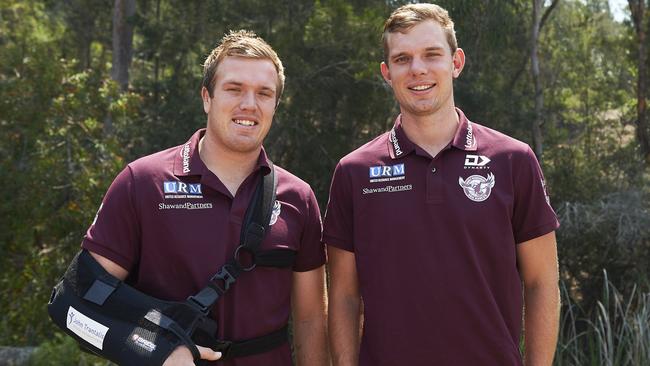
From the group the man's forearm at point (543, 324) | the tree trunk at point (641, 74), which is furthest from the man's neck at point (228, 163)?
the tree trunk at point (641, 74)

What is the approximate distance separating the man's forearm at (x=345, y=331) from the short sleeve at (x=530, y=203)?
726 millimetres

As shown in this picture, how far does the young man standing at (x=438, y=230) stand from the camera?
2.78 m

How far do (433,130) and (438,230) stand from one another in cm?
41

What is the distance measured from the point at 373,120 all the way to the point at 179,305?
11.2 m

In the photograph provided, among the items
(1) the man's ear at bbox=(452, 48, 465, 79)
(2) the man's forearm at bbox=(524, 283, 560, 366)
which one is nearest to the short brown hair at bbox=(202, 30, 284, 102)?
(1) the man's ear at bbox=(452, 48, 465, 79)

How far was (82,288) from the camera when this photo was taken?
265 centimetres

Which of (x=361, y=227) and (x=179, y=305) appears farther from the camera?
(x=361, y=227)

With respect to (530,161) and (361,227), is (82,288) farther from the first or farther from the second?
(530,161)

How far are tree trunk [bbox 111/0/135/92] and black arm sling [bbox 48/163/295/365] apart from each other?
15.9m

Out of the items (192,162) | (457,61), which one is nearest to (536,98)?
(457,61)

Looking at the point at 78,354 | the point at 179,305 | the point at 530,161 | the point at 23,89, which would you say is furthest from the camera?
the point at 23,89

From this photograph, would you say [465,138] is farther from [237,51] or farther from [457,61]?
[237,51]

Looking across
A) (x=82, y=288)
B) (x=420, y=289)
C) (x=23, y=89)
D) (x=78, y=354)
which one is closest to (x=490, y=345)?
(x=420, y=289)

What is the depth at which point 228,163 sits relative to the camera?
9.77 feet
